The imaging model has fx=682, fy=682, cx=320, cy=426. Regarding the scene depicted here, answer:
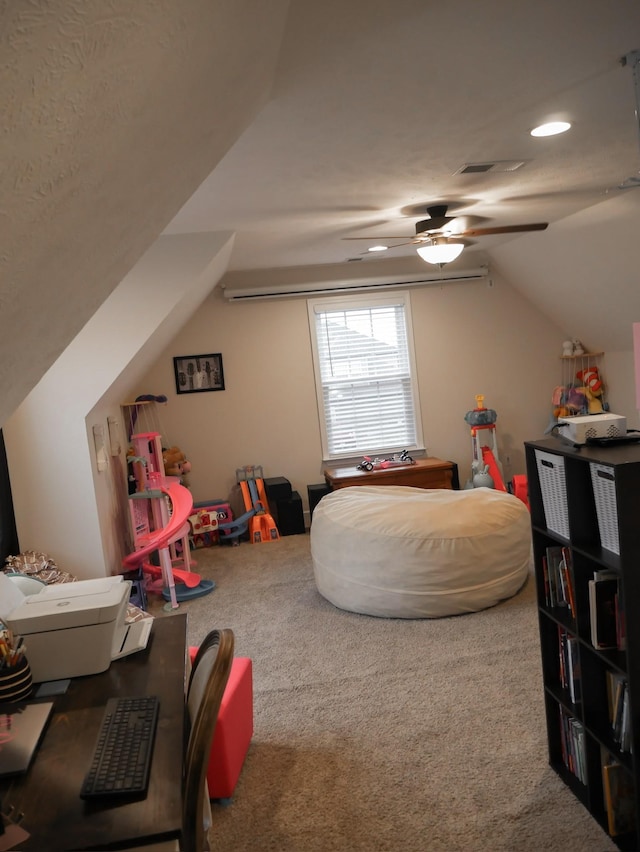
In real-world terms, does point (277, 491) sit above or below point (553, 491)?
below

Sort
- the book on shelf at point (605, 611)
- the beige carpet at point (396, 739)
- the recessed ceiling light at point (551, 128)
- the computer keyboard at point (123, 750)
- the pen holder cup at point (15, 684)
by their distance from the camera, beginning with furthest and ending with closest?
the recessed ceiling light at point (551, 128) → the beige carpet at point (396, 739) → the book on shelf at point (605, 611) → the pen holder cup at point (15, 684) → the computer keyboard at point (123, 750)

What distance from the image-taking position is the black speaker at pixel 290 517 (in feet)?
20.6

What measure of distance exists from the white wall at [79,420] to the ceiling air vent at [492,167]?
182cm

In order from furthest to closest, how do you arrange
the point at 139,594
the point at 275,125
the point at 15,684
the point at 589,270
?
the point at 589,270 < the point at 139,594 < the point at 275,125 < the point at 15,684

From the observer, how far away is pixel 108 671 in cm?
206

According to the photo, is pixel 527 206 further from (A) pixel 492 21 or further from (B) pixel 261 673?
(B) pixel 261 673

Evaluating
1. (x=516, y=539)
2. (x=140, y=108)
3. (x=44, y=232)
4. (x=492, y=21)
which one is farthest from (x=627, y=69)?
(x=516, y=539)

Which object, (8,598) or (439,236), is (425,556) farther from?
(8,598)

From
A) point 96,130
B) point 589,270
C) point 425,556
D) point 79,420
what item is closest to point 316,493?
point 425,556

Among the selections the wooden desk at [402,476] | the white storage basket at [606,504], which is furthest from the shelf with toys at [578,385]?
the white storage basket at [606,504]

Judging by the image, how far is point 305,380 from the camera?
6672 mm

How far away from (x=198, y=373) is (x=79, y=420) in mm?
2369

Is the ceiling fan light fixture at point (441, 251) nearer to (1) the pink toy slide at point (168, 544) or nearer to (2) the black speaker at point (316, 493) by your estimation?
(1) the pink toy slide at point (168, 544)

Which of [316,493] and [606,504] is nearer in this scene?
[606,504]
